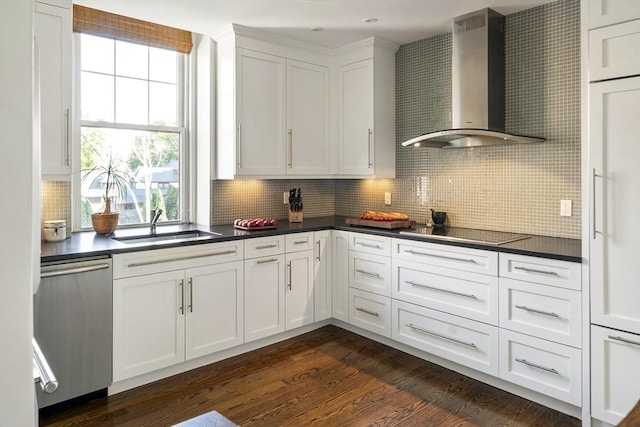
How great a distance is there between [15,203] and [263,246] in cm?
275

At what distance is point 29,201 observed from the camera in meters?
0.62

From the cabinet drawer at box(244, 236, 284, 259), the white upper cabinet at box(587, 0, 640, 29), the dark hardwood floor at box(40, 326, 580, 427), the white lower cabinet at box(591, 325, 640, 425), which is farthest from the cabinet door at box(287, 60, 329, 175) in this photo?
the white lower cabinet at box(591, 325, 640, 425)

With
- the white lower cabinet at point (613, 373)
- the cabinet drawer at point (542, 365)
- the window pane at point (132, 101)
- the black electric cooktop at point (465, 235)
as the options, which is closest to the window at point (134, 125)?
the window pane at point (132, 101)

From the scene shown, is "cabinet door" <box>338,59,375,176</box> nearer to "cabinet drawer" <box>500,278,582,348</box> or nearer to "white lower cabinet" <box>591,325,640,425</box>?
"cabinet drawer" <box>500,278,582,348</box>

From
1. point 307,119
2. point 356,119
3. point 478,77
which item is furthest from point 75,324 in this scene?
point 478,77

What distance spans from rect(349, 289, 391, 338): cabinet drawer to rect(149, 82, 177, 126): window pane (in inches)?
81.5

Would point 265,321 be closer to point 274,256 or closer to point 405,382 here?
point 274,256

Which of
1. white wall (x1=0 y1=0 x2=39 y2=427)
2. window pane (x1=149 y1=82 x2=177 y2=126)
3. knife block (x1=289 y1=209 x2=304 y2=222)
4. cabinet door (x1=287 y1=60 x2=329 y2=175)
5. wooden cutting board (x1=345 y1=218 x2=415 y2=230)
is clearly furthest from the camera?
knife block (x1=289 y1=209 x2=304 y2=222)

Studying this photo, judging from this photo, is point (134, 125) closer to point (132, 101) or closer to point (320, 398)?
point (132, 101)

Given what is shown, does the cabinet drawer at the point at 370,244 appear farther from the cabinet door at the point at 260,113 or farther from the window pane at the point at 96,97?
the window pane at the point at 96,97

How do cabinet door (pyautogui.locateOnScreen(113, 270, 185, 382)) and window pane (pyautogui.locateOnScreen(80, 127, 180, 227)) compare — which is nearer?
cabinet door (pyautogui.locateOnScreen(113, 270, 185, 382))

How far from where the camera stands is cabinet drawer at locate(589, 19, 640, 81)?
6.86ft

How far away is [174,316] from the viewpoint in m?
2.89

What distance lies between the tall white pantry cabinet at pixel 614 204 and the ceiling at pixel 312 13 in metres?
0.99
